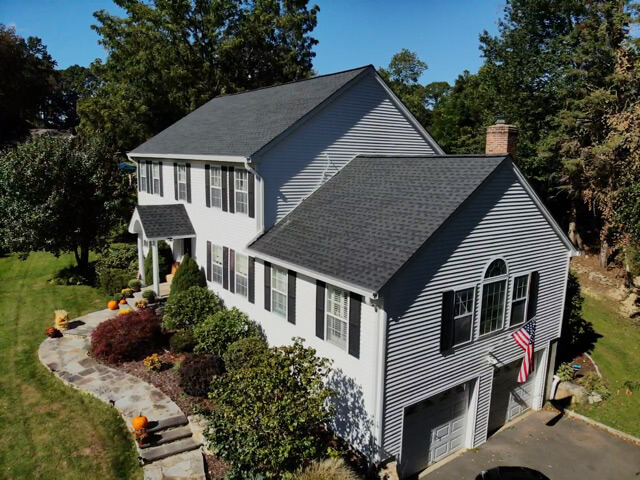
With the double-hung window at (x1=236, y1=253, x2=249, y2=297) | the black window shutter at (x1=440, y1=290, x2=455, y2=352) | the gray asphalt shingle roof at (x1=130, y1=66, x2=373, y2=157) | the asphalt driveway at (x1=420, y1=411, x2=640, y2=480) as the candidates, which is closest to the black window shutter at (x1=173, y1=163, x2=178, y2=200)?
the gray asphalt shingle roof at (x1=130, y1=66, x2=373, y2=157)

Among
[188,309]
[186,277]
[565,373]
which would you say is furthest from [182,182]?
[565,373]

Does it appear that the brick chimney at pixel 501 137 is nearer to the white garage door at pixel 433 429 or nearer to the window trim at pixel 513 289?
the window trim at pixel 513 289

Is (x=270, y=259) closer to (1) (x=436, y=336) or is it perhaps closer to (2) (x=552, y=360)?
(1) (x=436, y=336)

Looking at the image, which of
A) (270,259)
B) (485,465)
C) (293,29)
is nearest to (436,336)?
(485,465)

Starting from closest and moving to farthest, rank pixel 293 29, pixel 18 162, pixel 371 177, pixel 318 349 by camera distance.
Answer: pixel 318 349, pixel 371 177, pixel 18 162, pixel 293 29

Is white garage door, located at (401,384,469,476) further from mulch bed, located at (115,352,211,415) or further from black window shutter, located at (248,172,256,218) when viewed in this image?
black window shutter, located at (248,172,256,218)

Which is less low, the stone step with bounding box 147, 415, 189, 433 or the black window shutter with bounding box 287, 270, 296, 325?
the black window shutter with bounding box 287, 270, 296, 325

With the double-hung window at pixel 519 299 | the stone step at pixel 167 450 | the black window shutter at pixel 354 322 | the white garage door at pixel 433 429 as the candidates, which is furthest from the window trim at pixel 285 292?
the double-hung window at pixel 519 299
